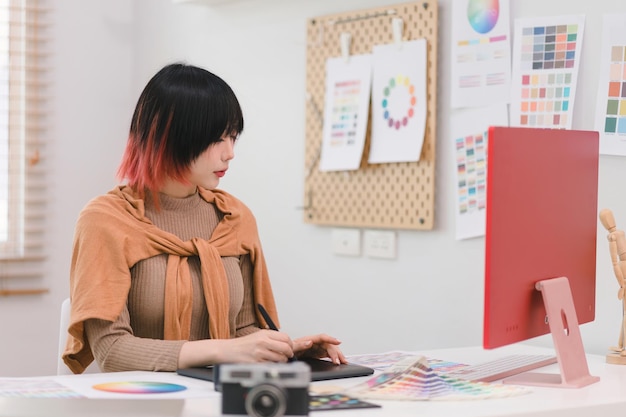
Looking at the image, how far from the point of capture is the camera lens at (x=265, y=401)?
1.12 meters

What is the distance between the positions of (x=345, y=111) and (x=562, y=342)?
1.21 m

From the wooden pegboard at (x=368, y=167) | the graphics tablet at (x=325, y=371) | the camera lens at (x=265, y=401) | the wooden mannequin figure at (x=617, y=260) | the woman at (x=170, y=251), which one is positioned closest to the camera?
the camera lens at (x=265, y=401)

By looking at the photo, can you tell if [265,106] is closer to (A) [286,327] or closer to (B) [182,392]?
(A) [286,327]

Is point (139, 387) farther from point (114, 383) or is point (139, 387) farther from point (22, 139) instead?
point (22, 139)

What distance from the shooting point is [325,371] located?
1.72 m

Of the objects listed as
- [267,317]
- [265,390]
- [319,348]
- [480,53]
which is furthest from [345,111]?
[265,390]

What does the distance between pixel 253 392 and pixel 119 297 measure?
2.60 ft

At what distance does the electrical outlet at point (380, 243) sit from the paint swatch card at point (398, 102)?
0.21m

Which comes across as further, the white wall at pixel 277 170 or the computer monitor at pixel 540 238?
the white wall at pixel 277 170

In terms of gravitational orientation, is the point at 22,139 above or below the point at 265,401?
above

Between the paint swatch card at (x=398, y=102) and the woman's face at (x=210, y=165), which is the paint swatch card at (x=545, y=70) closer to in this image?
the paint swatch card at (x=398, y=102)

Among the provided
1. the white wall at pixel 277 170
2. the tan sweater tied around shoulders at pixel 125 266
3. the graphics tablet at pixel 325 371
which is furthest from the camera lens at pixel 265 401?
the white wall at pixel 277 170

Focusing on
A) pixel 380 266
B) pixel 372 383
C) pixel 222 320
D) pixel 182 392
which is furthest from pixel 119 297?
pixel 380 266

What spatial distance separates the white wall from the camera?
7.92ft
